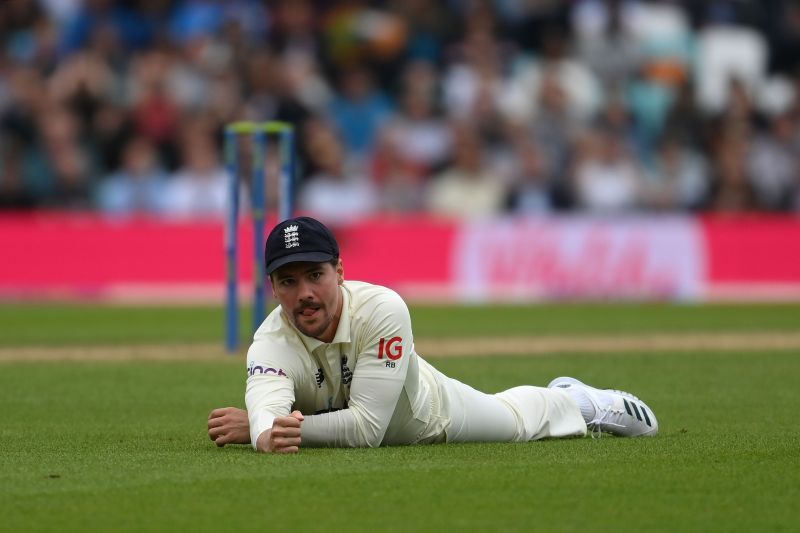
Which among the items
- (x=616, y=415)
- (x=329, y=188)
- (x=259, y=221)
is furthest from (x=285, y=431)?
(x=329, y=188)

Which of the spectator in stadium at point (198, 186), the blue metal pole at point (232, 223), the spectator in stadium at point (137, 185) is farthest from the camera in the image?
the spectator in stadium at point (137, 185)

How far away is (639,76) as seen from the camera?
25250 millimetres

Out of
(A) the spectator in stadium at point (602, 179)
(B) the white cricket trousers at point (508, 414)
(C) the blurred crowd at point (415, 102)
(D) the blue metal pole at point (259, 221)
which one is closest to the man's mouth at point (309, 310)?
(B) the white cricket trousers at point (508, 414)

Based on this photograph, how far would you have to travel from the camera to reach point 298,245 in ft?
23.9

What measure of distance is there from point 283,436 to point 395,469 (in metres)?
0.65

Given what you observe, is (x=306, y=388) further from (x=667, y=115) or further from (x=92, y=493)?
(x=667, y=115)

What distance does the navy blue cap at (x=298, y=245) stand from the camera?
727 centimetres

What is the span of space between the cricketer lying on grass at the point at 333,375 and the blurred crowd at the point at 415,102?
1490cm

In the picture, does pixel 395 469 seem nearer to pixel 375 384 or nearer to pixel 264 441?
pixel 375 384

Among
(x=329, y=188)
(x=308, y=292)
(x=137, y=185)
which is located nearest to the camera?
(x=308, y=292)

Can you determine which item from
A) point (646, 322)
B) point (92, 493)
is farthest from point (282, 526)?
point (646, 322)

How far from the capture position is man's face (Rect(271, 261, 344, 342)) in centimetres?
738

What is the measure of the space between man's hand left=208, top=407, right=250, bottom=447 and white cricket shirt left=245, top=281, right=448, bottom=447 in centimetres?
18

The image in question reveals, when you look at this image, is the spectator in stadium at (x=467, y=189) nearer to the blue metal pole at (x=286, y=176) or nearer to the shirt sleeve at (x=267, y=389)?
the blue metal pole at (x=286, y=176)
